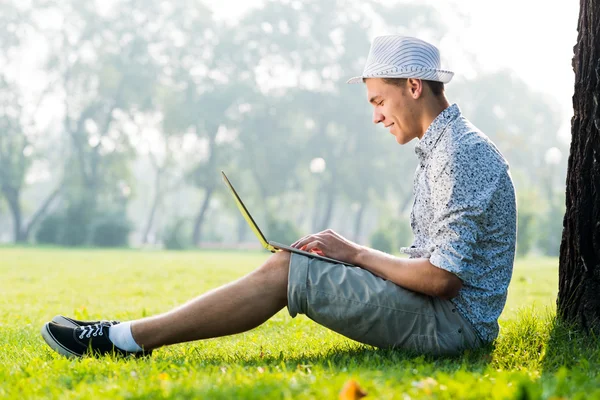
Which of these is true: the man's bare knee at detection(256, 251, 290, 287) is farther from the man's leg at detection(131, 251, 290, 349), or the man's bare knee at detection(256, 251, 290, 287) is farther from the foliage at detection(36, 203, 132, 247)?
the foliage at detection(36, 203, 132, 247)

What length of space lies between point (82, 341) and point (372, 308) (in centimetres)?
149

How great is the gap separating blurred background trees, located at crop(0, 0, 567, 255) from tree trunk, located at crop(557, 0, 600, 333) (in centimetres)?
3747

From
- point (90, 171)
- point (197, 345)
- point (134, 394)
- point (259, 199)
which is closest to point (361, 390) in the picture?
point (134, 394)

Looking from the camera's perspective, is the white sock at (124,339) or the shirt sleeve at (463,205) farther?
the white sock at (124,339)

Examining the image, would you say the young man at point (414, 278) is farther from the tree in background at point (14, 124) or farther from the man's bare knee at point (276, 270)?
the tree in background at point (14, 124)

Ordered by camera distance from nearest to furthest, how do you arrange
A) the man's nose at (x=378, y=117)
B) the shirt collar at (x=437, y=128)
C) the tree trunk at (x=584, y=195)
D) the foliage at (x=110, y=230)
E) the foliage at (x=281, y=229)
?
the shirt collar at (x=437, y=128) → the man's nose at (x=378, y=117) → the tree trunk at (x=584, y=195) → the foliage at (x=281, y=229) → the foliage at (x=110, y=230)

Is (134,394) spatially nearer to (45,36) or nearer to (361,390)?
(361,390)

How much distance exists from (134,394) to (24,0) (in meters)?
45.3

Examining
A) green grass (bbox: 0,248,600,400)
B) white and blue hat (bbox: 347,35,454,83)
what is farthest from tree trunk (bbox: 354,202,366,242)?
white and blue hat (bbox: 347,35,454,83)

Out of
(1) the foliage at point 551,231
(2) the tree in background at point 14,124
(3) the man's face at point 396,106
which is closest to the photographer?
(3) the man's face at point 396,106

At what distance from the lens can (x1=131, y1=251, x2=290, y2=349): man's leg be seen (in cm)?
364

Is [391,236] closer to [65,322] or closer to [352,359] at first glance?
[65,322]

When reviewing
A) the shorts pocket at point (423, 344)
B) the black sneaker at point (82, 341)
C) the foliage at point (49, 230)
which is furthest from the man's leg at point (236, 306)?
the foliage at point (49, 230)

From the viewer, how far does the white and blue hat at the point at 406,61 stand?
12.6ft
